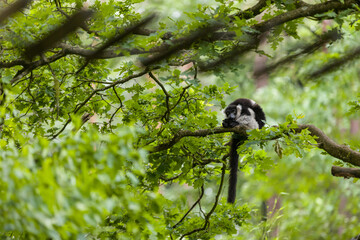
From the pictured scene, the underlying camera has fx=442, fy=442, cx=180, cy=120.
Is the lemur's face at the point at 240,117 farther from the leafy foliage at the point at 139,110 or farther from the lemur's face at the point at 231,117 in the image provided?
the leafy foliage at the point at 139,110

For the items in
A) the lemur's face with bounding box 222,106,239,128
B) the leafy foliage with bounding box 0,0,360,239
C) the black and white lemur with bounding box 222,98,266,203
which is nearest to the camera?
the leafy foliage with bounding box 0,0,360,239

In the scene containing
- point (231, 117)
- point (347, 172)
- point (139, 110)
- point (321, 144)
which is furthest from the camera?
point (231, 117)

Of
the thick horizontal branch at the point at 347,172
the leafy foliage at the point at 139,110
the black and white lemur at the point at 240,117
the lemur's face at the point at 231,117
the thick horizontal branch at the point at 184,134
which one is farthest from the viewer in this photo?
the lemur's face at the point at 231,117

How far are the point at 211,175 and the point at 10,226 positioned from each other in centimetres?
278

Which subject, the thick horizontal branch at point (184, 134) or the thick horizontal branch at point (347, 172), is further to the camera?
the thick horizontal branch at point (184, 134)

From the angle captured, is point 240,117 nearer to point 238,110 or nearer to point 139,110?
point 238,110

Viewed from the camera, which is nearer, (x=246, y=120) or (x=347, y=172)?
(x=347, y=172)

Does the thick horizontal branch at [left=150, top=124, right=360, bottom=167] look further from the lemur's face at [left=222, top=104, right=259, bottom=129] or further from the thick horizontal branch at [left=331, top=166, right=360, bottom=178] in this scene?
the lemur's face at [left=222, top=104, right=259, bottom=129]

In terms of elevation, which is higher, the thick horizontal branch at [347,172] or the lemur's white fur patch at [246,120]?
the lemur's white fur patch at [246,120]

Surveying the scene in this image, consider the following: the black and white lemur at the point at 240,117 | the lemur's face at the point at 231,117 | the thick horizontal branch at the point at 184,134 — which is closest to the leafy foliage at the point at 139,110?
the thick horizontal branch at the point at 184,134

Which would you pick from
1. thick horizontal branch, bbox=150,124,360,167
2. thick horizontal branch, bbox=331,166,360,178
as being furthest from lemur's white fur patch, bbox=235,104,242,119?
A: thick horizontal branch, bbox=331,166,360,178

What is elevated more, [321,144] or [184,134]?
[184,134]

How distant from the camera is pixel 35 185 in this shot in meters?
1.44

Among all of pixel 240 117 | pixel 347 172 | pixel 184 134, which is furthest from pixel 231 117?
pixel 347 172
